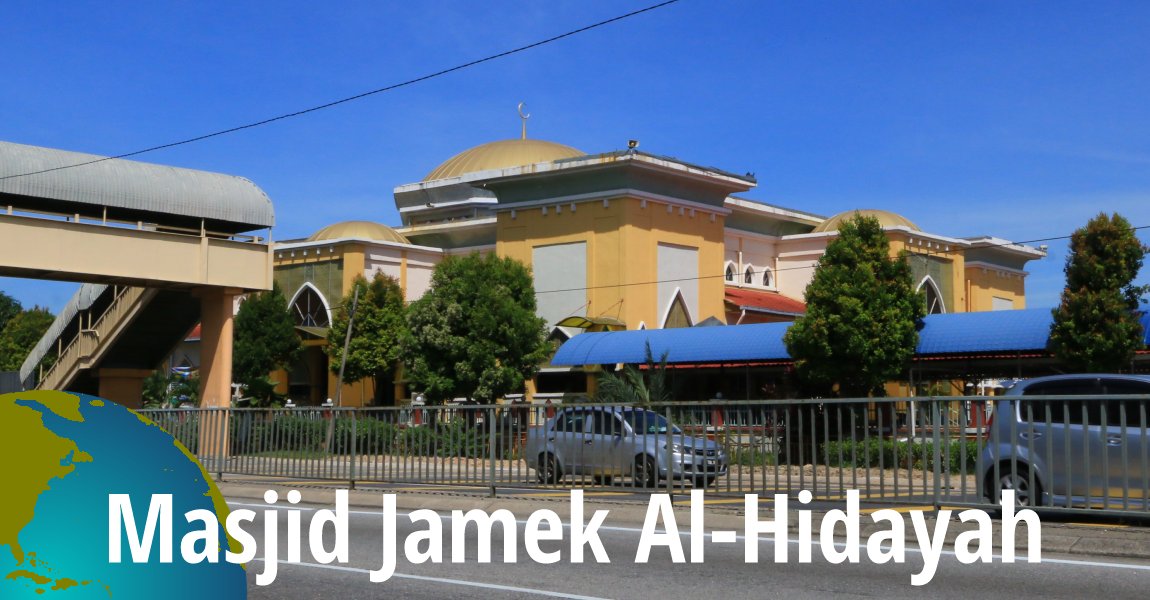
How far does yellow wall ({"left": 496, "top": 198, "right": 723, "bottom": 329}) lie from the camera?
48.3 metres

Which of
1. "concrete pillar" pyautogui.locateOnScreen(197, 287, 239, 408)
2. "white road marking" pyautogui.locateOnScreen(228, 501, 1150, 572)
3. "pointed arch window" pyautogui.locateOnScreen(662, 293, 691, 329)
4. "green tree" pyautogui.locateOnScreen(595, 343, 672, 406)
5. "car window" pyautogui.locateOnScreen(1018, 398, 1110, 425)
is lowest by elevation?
"white road marking" pyautogui.locateOnScreen(228, 501, 1150, 572)

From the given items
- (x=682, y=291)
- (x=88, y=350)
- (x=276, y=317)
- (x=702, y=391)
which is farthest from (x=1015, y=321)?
(x=276, y=317)

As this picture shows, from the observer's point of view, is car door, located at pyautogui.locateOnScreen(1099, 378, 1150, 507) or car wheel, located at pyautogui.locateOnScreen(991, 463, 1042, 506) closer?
car door, located at pyautogui.locateOnScreen(1099, 378, 1150, 507)

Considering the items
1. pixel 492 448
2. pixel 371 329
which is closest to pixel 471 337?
pixel 371 329

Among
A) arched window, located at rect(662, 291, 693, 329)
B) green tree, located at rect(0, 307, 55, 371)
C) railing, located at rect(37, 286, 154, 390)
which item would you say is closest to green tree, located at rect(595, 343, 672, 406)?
arched window, located at rect(662, 291, 693, 329)

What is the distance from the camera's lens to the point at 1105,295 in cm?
2944

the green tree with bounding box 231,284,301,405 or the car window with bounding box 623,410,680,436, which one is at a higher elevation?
the green tree with bounding box 231,284,301,405

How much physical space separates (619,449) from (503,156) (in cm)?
5014

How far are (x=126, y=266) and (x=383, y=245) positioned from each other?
23.9 meters

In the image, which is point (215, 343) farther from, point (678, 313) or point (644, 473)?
point (644, 473)

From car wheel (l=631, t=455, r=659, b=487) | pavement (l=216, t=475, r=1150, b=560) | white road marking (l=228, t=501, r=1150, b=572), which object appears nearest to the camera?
white road marking (l=228, t=501, r=1150, b=572)

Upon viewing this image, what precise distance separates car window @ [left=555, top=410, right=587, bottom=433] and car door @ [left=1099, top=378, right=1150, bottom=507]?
6615 millimetres

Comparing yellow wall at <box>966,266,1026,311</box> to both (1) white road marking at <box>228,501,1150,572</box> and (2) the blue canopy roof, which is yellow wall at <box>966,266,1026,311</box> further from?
(1) white road marking at <box>228,501,1150,572</box>

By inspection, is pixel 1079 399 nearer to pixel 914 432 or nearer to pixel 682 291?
pixel 914 432
